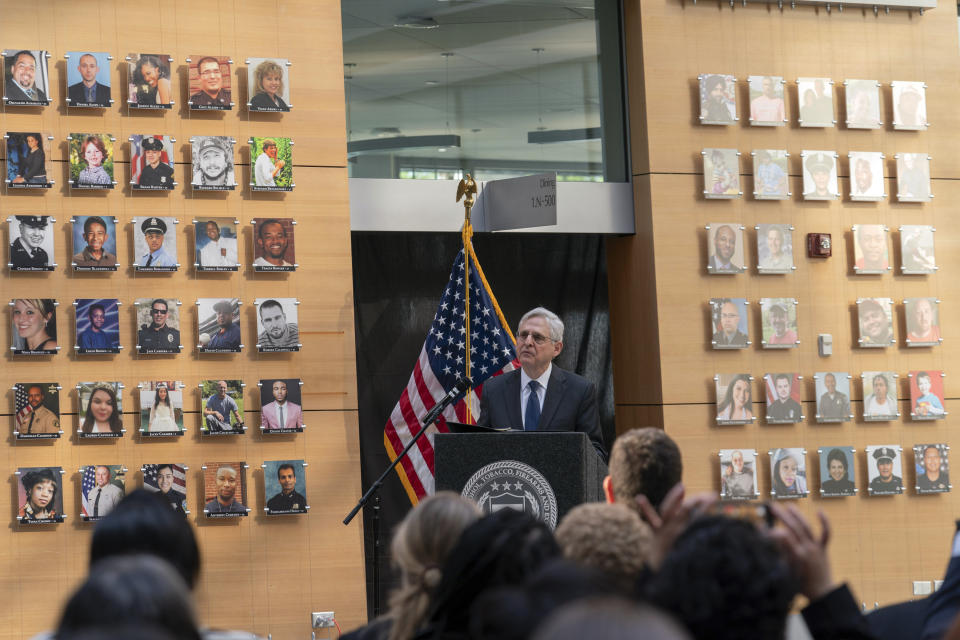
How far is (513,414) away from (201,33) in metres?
3.16

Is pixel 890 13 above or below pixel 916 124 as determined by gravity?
above

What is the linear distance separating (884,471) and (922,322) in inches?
44.2

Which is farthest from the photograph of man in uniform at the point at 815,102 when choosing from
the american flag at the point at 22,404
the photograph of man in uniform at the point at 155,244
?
the american flag at the point at 22,404

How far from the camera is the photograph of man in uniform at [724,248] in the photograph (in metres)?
7.88

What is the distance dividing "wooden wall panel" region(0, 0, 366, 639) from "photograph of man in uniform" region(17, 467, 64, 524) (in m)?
0.07

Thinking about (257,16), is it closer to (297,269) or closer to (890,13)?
(297,269)

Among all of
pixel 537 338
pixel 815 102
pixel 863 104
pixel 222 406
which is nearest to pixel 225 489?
pixel 222 406

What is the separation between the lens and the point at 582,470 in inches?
191

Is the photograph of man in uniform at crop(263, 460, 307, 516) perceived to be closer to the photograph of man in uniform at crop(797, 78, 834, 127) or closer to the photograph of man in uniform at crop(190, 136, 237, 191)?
the photograph of man in uniform at crop(190, 136, 237, 191)

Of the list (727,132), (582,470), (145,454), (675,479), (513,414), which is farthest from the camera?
(727,132)

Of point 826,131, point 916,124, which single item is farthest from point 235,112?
point 916,124

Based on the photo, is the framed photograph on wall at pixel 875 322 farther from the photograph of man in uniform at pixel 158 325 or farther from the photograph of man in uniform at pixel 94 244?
the photograph of man in uniform at pixel 94 244

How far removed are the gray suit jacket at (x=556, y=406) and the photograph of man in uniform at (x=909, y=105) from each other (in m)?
3.85

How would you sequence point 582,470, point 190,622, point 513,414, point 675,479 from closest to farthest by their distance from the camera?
point 190,622, point 675,479, point 582,470, point 513,414
